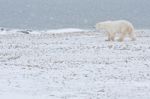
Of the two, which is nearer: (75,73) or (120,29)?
(75,73)

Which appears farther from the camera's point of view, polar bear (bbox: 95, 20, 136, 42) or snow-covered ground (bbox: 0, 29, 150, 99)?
polar bear (bbox: 95, 20, 136, 42)

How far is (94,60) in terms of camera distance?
17391 millimetres

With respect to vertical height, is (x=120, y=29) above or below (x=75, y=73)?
above

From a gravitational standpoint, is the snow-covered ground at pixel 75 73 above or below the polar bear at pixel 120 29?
below

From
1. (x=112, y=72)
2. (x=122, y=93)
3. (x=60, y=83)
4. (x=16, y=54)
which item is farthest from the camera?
(x=16, y=54)

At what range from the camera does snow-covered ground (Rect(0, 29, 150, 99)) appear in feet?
39.7

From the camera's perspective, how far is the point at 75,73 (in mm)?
14609

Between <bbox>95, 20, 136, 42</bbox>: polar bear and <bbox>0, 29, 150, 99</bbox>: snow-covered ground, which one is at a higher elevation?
<bbox>95, 20, 136, 42</bbox>: polar bear

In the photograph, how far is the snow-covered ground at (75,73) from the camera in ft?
39.7

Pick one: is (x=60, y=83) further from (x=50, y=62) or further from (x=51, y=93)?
(x=50, y=62)

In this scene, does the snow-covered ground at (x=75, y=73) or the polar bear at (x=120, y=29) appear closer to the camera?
the snow-covered ground at (x=75, y=73)

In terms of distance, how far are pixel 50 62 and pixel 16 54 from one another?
2774mm

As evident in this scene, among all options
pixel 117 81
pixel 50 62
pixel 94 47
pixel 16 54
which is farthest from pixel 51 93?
pixel 94 47

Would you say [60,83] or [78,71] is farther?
[78,71]
